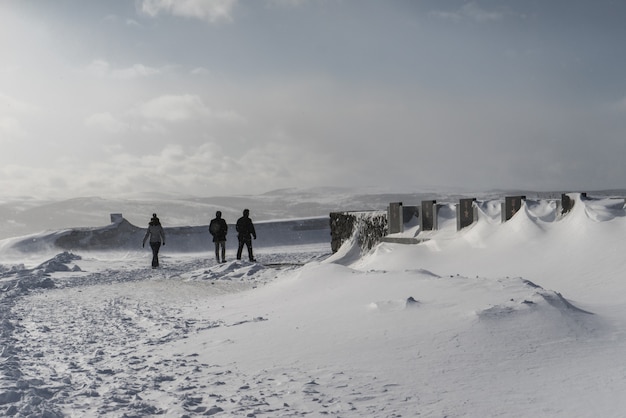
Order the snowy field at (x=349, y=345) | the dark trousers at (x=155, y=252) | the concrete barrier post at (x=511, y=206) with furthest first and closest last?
1. the dark trousers at (x=155, y=252)
2. the concrete barrier post at (x=511, y=206)
3. the snowy field at (x=349, y=345)

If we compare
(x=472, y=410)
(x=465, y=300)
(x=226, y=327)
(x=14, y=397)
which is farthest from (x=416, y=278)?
(x=14, y=397)

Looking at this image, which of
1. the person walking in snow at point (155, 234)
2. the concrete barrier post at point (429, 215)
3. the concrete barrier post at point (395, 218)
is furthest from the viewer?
the person walking in snow at point (155, 234)

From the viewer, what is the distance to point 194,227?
26.0m

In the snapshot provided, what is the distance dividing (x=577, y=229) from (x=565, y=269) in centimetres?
138

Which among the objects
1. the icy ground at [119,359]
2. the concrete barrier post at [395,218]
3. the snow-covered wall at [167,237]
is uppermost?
the concrete barrier post at [395,218]

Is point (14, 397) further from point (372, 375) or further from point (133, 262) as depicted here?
point (133, 262)

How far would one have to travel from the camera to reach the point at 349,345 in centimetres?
521

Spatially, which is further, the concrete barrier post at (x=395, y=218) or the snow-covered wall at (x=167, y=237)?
the snow-covered wall at (x=167, y=237)

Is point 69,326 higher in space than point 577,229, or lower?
lower

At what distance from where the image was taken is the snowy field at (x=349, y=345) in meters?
3.89

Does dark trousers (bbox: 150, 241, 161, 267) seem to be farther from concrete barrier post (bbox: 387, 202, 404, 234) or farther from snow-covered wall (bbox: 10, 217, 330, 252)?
snow-covered wall (bbox: 10, 217, 330, 252)

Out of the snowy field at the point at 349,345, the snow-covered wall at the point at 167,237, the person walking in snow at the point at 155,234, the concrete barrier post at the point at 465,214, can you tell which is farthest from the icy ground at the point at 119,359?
the snow-covered wall at the point at 167,237

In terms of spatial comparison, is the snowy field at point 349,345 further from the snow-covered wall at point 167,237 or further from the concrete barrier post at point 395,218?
the snow-covered wall at point 167,237

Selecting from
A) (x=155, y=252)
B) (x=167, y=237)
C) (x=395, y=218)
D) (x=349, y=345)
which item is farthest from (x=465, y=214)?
(x=167, y=237)
